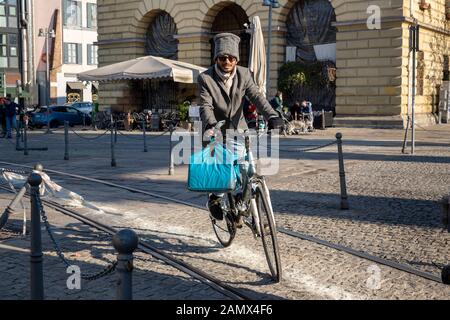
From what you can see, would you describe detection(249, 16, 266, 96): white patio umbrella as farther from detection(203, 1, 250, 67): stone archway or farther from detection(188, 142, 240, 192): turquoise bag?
detection(188, 142, 240, 192): turquoise bag

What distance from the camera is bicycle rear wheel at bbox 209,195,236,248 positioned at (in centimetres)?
584

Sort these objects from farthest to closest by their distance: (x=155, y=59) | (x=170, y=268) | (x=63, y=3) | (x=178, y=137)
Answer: (x=63, y=3)
(x=155, y=59)
(x=178, y=137)
(x=170, y=268)

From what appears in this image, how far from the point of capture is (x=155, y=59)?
2473 centimetres

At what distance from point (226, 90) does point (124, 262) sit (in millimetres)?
3167

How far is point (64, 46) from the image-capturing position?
5847 centimetres

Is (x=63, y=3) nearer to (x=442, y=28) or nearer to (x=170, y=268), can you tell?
(x=442, y=28)

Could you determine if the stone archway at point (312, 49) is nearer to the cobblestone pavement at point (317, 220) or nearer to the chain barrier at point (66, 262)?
the cobblestone pavement at point (317, 220)

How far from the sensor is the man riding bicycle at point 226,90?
18.5ft

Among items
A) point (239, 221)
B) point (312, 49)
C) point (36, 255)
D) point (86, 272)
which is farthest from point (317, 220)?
point (312, 49)

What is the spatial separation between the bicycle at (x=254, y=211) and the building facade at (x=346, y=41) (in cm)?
1681

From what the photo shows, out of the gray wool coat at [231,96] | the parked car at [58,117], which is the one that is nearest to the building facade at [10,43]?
the parked car at [58,117]

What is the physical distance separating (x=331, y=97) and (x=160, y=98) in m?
9.97

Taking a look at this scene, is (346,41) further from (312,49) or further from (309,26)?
(309,26)

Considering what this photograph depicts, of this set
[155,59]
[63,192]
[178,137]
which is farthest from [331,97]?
[63,192]
